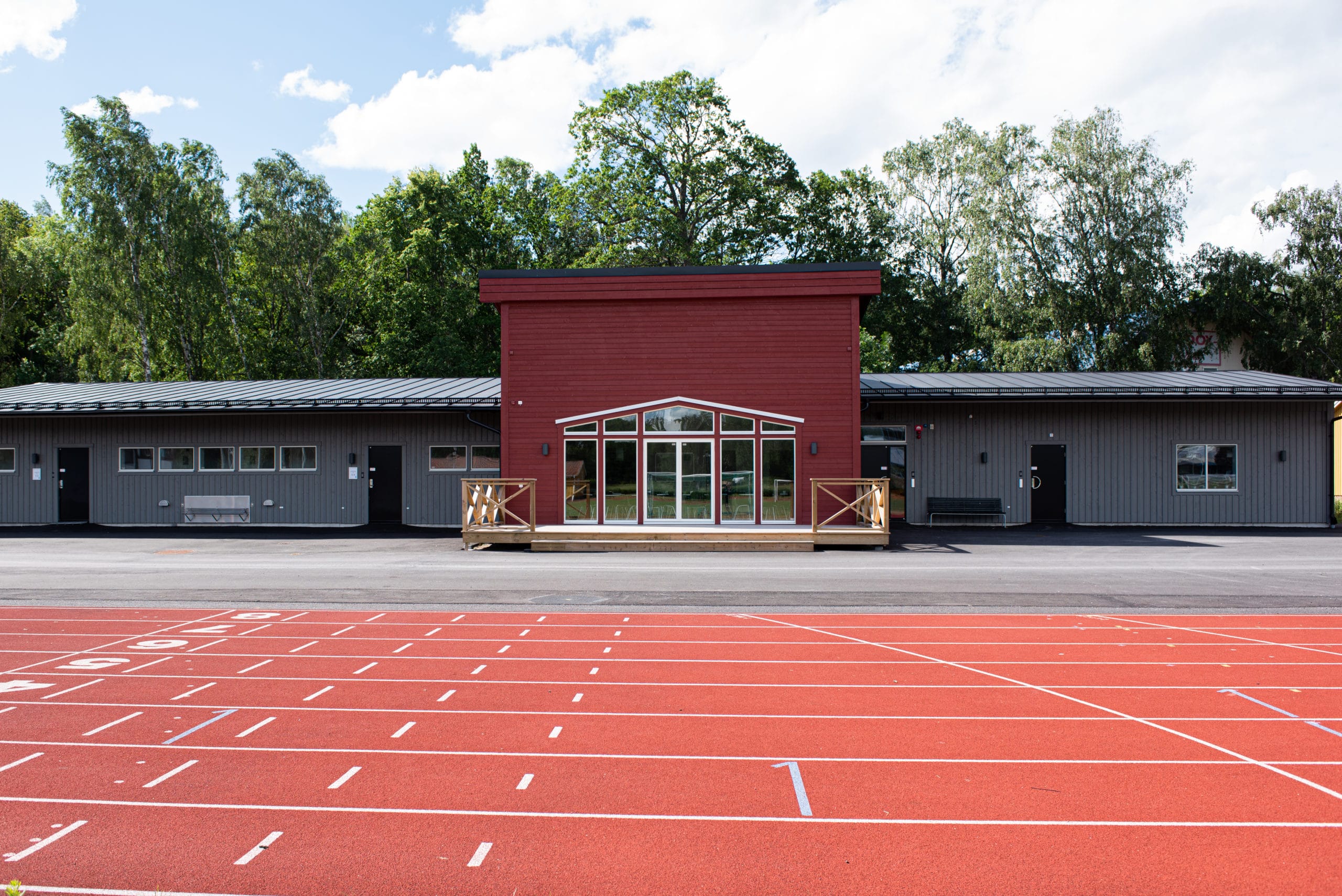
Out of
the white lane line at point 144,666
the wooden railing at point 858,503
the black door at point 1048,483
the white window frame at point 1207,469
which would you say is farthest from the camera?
the black door at point 1048,483

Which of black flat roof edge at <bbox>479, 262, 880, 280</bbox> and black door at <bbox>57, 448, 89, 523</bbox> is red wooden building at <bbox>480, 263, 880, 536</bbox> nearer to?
black flat roof edge at <bbox>479, 262, 880, 280</bbox>

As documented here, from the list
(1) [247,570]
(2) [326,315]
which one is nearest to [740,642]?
(1) [247,570]

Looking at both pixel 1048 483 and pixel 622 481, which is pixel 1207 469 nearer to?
pixel 1048 483

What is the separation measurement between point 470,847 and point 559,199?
1342 inches

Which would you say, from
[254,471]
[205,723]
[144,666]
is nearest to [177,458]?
[254,471]

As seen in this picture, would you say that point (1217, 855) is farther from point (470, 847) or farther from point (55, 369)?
point (55, 369)

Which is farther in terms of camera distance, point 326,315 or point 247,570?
point 326,315

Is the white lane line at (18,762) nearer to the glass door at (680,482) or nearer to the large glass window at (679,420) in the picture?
the glass door at (680,482)

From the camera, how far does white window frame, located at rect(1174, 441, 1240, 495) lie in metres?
20.8

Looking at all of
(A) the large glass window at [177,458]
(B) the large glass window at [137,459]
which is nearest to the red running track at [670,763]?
(A) the large glass window at [177,458]

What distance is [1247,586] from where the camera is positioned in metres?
11.8

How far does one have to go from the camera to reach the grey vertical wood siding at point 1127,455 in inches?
815

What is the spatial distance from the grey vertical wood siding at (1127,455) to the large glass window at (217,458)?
1635 centimetres

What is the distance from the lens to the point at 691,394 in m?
18.7
